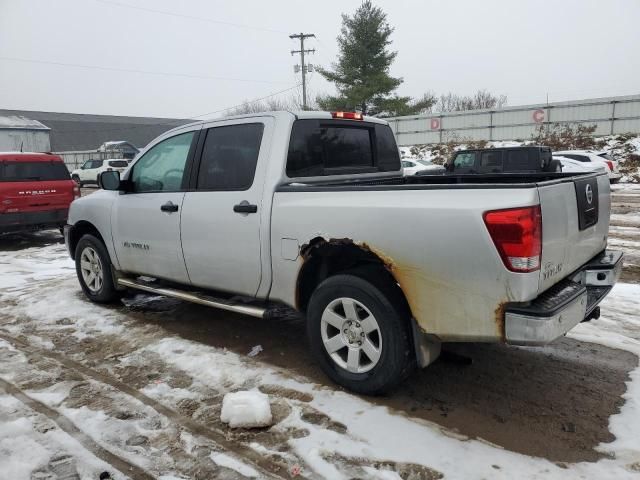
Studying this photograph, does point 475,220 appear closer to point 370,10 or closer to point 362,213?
point 362,213

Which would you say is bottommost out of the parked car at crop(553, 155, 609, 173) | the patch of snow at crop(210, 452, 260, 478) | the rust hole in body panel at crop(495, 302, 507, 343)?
the patch of snow at crop(210, 452, 260, 478)

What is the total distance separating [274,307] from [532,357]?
84.1 inches

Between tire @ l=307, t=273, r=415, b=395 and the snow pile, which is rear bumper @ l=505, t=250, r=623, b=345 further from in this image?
the snow pile

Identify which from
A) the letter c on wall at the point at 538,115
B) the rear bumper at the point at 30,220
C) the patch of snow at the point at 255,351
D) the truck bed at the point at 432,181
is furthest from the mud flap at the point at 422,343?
the letter c on wall at the point at 538,115

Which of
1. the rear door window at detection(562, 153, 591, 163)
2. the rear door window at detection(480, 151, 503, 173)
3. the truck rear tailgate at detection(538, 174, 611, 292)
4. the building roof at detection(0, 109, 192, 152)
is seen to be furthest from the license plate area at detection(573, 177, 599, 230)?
the building roof at detection(0, 109, 192, 152)

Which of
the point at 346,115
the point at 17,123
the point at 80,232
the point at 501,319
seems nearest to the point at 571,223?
the point at 501,319

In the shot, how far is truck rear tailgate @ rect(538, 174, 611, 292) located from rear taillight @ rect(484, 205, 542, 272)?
3.4 inches

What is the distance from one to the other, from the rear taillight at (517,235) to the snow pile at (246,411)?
172 centimetres

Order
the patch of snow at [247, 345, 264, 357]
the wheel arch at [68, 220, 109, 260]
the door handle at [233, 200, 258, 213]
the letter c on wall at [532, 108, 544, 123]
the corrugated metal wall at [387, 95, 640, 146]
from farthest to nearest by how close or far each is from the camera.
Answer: the letter c on wall at [532, 108, 544, 123] < the corrugated metal wall at [387, 95, 640, 146] < the wheel arch at [68, 220, 109, 260] < the patch of snow at [247, 345, 264, 357] < the door handle at [233, 200, 258, 213]

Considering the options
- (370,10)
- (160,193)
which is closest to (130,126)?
(370,10)

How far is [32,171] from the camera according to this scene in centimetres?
1040

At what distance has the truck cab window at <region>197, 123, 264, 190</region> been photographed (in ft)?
13.4

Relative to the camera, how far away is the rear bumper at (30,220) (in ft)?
32.3

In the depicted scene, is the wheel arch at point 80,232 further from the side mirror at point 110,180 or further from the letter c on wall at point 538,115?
the letter c on wall at point 538,115
